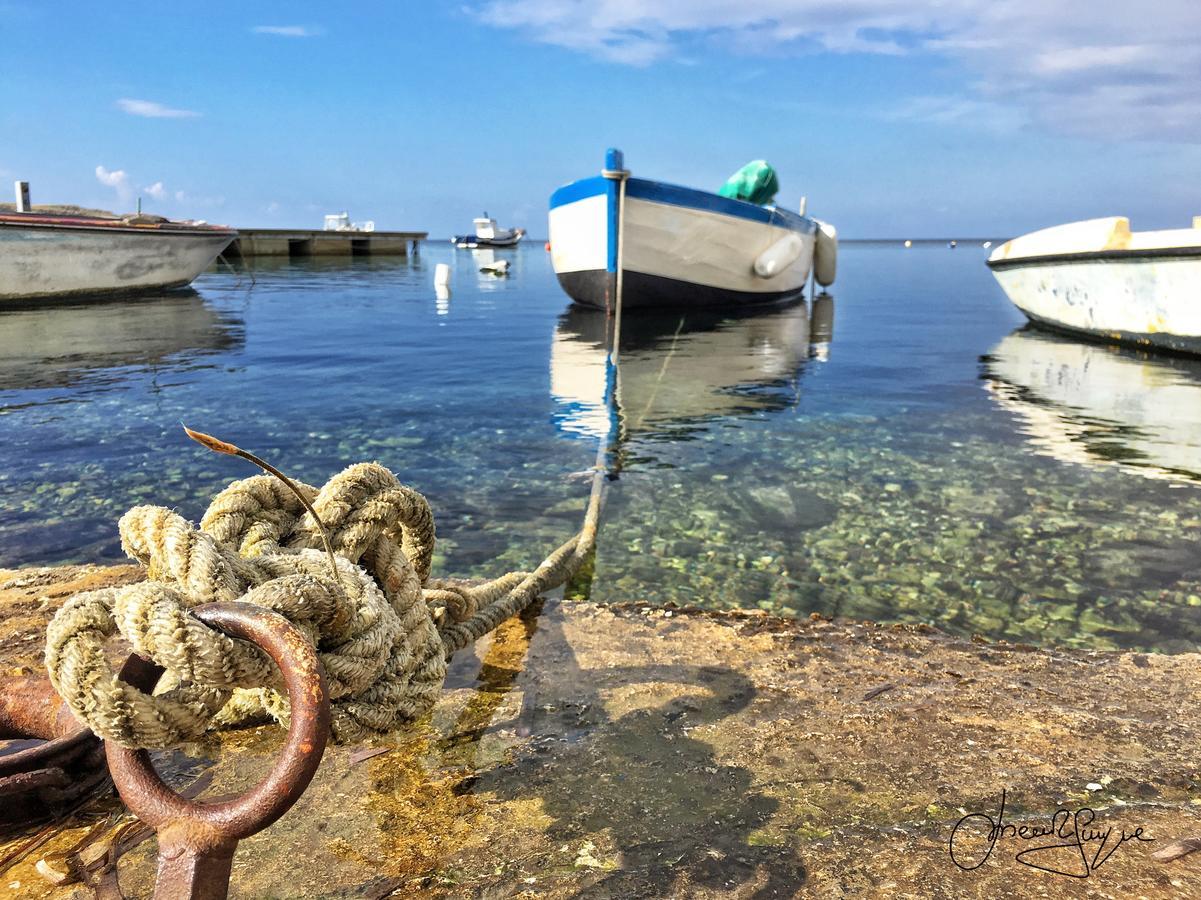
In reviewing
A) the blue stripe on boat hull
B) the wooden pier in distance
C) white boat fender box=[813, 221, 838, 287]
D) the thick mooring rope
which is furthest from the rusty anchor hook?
→ the wooden pier in distance

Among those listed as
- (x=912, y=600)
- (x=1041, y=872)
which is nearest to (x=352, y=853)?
(x=1041, y=872)

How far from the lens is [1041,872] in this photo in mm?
1914

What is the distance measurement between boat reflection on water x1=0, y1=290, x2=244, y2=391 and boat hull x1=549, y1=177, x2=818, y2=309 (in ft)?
27.3

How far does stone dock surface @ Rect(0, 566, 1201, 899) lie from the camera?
194cm

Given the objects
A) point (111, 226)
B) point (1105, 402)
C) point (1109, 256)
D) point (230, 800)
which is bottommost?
point (1105, 402)

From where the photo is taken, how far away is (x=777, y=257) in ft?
70.2

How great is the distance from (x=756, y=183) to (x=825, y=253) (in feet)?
24.3

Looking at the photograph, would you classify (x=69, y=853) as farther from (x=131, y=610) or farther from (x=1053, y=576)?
(x=1053, y=576)

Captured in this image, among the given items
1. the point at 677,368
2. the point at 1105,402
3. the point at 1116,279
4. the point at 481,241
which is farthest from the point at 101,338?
the point at 481,241

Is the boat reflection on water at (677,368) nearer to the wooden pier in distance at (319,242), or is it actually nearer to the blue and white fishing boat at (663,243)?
the blue and white fishing boat at (663,243)

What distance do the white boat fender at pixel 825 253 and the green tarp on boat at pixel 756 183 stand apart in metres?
5.65

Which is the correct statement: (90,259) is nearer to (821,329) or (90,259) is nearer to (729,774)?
(821,329)

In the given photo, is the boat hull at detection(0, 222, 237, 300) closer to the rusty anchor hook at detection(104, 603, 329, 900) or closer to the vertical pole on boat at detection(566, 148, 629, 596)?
the vertical pole on boat at detection(566, 148, 629, 596)

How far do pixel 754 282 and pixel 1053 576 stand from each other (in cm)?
1743
